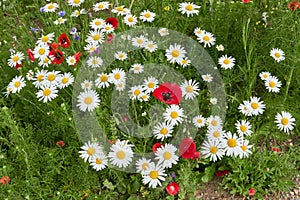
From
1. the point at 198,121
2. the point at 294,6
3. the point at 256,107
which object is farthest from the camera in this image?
the point at 294,6

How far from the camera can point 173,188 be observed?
2.57 m

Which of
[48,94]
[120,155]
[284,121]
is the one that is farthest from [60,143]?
[284,121]

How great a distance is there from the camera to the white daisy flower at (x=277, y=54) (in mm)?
3031

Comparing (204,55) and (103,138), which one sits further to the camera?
(204,55)

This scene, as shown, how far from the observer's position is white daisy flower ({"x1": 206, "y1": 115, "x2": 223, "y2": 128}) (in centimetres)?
268

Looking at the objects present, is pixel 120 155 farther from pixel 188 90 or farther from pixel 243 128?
pixel 243 128

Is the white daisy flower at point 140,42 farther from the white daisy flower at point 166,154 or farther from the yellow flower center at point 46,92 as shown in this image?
the white daisy flower at point 166,154

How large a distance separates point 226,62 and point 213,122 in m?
0.60

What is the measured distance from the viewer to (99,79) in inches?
113

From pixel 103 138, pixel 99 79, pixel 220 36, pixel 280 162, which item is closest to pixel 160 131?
pixel 103 138

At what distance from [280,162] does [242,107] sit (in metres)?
0.45

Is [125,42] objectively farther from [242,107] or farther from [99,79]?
[242,107]

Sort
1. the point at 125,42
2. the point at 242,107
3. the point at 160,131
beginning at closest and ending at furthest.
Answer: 1. the point at 160,131
2. the point at 242,107
3. the point at 125,42

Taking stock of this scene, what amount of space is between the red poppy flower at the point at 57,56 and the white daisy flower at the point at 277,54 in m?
1.56
